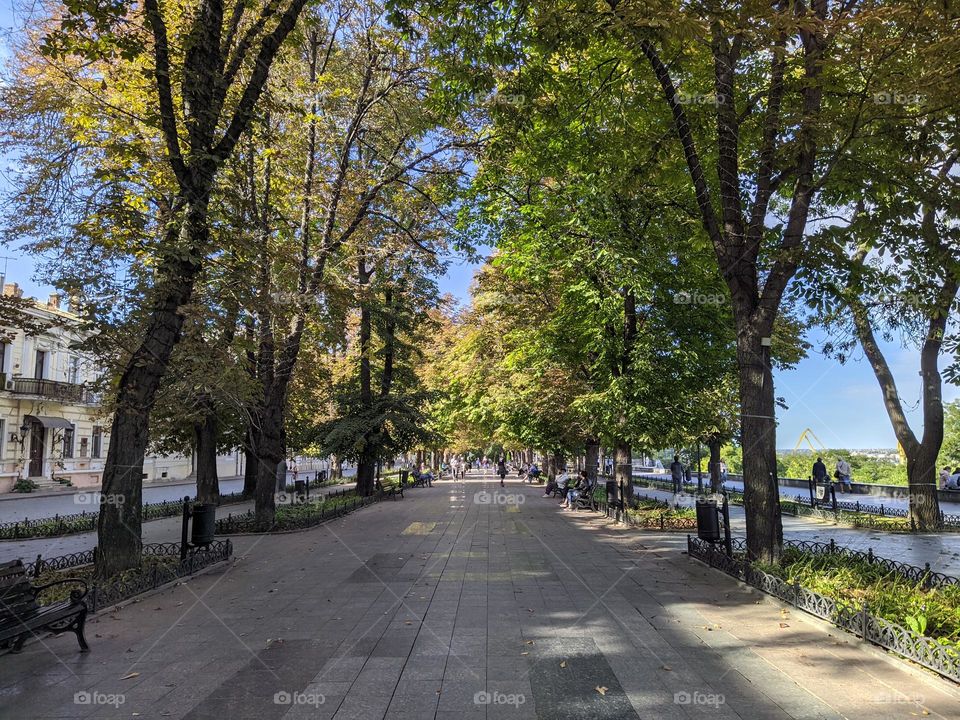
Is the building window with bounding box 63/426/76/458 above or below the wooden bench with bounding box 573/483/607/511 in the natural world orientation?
above

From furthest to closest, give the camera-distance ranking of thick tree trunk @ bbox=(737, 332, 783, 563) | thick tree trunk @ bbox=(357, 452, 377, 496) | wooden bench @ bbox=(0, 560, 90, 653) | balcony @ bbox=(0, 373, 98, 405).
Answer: balcony @ bbox=(0, 373, 98, 405) < thick tree trunk @ bbox=(357, 452, 377, 496) < thick tree trunk @ bbox=(737, 332, 783, 563) < wooden bench @ bbox=(0, 560, 90, 653)

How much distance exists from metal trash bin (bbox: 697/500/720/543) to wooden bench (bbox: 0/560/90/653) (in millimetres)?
9092

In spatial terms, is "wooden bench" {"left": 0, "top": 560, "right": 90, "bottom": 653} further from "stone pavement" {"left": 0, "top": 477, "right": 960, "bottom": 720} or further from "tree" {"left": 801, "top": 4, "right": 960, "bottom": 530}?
"tree" {"left": 801, "top": 4, "right": 960, "bottom": 530}

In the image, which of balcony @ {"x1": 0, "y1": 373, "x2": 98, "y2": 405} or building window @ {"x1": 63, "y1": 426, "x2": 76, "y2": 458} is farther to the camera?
building window @ {"x1": 63, "y1": 426, "x2": 76, "y2": 458}

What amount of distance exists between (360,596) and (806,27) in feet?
31.2

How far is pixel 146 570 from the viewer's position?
8.82 meters

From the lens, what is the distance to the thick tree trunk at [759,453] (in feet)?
29.7

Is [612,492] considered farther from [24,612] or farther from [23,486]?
[23,486]

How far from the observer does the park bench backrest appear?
5.71m

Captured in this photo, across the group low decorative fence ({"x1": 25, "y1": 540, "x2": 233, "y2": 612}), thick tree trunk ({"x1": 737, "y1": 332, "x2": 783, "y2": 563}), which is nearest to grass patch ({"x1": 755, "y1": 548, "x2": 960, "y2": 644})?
thick tree trunk ({"x1": 737, "y1": 332, "x2": 783, "y2": 563})

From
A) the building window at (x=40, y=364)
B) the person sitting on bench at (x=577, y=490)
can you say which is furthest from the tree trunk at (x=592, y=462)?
the building window at (x=40, y=364)

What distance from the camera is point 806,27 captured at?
24.8 ft

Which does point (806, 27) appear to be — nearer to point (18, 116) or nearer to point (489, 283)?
point (18, 116)

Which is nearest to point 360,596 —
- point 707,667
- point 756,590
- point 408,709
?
point 408,709
